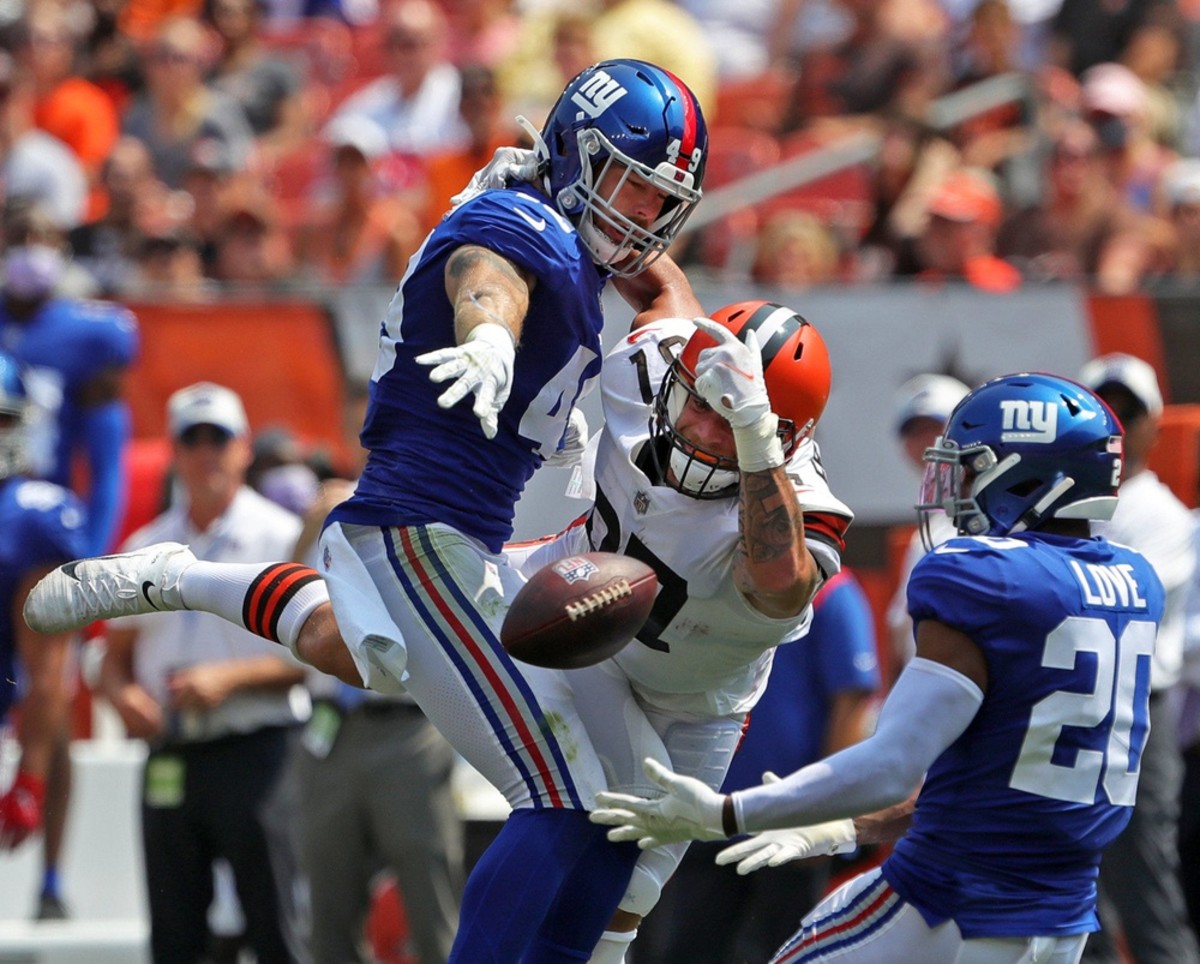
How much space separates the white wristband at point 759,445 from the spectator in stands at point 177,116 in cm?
653

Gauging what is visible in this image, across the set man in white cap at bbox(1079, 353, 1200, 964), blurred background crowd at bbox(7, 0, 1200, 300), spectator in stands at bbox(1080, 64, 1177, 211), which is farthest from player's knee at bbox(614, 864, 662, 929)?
spectator in stands at bbox(1080, 64, 1177, 211)

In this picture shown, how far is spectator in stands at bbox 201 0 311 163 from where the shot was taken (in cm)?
1079

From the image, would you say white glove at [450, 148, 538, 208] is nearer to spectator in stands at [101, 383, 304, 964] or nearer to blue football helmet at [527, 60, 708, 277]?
blue football helmet at [527, 60, 708, 277]

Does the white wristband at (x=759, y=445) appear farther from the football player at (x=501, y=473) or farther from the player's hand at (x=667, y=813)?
the player's hand at (x=667, y=813)

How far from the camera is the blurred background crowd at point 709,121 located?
8.74m

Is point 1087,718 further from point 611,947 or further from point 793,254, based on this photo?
point 793,254

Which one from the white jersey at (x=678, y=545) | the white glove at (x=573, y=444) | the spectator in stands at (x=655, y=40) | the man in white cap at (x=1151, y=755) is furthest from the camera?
the spectator in stands at (x=655, y=40)

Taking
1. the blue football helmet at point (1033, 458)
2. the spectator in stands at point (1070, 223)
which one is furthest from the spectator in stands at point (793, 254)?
the blue football helmet at point (1033, 458)

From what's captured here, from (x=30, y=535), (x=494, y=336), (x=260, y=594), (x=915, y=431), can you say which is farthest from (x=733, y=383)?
(x=30, y=535)

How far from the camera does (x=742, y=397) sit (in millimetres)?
3850

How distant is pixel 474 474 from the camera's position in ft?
14.0

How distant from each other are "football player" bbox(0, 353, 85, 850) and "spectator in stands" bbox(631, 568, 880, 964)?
202 cm

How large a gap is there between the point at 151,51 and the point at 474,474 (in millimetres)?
6840

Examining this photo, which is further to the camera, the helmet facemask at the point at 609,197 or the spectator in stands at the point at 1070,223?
the spectator in stands at the point at 1070,223
